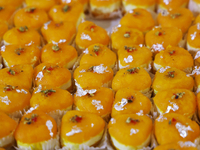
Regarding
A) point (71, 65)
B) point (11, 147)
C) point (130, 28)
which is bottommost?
point (11, 147)

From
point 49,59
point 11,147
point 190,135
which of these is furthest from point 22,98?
point 190,135

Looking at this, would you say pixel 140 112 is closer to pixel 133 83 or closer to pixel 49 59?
pixel 133 83

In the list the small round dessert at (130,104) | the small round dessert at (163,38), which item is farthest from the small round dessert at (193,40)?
the small round dessert at (130,104)

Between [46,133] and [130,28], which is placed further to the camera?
[130,28]

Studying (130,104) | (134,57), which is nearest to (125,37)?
(134,57)

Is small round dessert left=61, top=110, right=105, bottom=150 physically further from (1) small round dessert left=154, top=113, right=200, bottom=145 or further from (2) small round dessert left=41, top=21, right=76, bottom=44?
(2) small round dessert left=41, top=21, right=76, bottom=44
